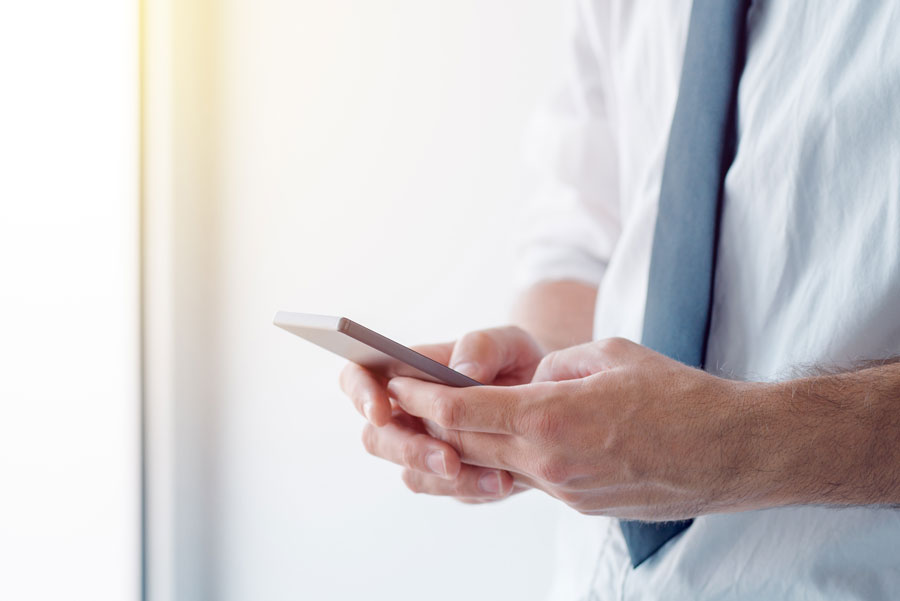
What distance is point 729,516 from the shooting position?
587 millimetres

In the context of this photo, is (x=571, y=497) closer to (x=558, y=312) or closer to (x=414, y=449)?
(x=414, y=449)

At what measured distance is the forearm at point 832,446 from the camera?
0.47 metres

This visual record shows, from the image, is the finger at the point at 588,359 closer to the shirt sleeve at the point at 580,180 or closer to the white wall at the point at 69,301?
the shirt sleeve at the point at 580,180

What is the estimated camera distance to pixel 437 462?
57 cm

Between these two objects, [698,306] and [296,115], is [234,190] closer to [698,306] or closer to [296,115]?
[296,115]

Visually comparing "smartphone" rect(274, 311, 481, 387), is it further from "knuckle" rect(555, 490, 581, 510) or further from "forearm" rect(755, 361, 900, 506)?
"forearm" rect(755, 361, 900, 506)

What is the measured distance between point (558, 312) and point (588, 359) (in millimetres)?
326

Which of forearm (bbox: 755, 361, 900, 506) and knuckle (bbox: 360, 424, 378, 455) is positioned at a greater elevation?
forearm (bbox: 755, 361, 900, 506)

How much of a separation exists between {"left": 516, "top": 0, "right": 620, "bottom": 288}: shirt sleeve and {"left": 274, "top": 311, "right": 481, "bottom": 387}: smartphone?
0.38 meters

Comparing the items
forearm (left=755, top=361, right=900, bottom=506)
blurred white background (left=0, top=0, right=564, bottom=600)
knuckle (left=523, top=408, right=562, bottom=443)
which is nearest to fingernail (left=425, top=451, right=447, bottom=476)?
knuckle (left=523, top=408, right=562, bottom=443)

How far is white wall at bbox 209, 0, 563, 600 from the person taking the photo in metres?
1.37

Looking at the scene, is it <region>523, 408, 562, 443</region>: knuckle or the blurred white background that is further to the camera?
the blurred white background

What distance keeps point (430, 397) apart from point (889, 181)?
0.35m

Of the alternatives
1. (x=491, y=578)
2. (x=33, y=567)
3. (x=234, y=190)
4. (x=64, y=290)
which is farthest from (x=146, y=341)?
(x=491, y=578)
